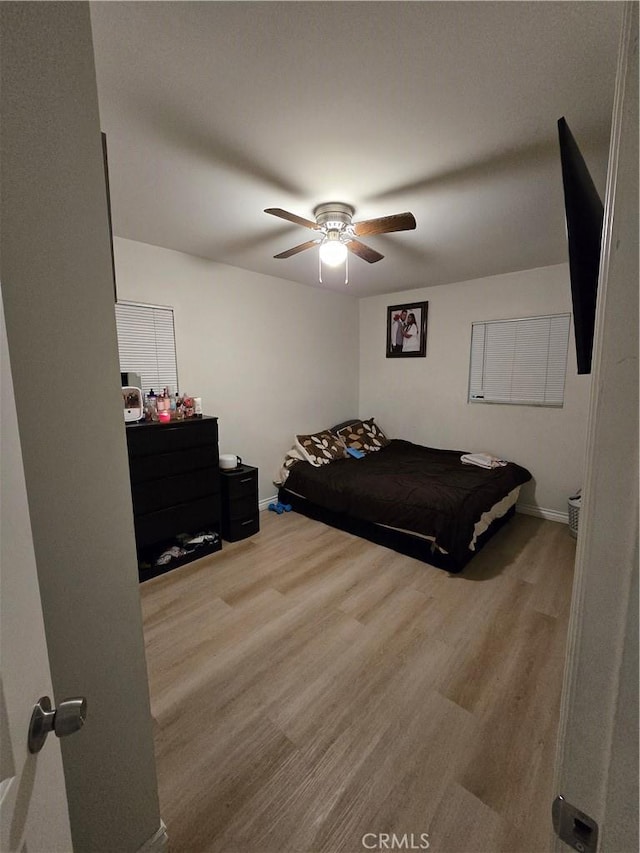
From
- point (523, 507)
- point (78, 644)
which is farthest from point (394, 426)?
point (78, 644)

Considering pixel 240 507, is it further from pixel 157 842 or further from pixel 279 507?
pixel 157 842

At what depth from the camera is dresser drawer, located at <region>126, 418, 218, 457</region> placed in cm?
247

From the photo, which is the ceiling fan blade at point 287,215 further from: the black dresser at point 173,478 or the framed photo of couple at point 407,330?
the framed photo of couple at point 407,330

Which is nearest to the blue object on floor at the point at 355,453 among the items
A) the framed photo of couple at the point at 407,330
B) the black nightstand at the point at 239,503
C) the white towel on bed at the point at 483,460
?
the white towel on bed at the point at 483,460

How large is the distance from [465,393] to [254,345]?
2.48m

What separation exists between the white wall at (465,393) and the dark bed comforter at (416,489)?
28 cm

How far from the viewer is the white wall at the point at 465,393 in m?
3.41

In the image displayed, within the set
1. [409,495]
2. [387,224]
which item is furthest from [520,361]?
[387,224]

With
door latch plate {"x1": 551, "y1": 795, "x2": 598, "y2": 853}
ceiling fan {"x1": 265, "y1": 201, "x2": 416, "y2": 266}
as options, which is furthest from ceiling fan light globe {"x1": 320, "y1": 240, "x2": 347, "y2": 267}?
door latch plate {"x1": 551, "y1": 795, "x2": 598, "y2": 853}

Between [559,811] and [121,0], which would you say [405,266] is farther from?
[559,811]

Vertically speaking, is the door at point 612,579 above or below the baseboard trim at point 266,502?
above

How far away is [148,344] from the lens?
2.92 metres

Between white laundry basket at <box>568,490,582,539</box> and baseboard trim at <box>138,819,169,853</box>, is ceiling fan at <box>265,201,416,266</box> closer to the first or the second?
baseboard trim at <box>138,819,169,853</box>

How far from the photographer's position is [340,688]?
5.58 ft
